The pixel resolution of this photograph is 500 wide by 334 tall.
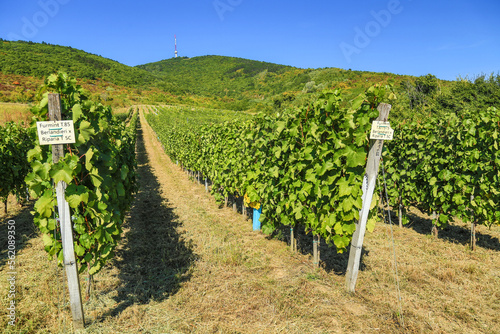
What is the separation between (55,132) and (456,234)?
28.0 ft

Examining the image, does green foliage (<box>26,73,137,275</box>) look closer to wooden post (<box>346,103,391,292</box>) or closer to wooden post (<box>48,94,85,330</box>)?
wooden post (<box>48,94,85,330</box>)

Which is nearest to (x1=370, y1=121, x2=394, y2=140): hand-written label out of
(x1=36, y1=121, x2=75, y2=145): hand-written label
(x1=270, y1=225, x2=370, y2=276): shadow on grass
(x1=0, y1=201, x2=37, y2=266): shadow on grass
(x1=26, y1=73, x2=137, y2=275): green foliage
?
(x1=270, y1=225, x2=370, y2=276): shadow on grass

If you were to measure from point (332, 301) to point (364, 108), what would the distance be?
284 centimetres

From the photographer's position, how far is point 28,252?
5160 mm

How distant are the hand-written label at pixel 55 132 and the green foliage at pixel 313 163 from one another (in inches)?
129

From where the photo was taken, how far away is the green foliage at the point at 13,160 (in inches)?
282

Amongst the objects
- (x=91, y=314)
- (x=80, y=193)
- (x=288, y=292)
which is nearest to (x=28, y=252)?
(x=91, y=314)

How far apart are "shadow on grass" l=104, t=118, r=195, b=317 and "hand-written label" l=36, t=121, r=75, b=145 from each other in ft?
8.05

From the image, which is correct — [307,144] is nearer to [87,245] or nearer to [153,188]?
[87,245]

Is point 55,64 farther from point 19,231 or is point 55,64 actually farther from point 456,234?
point 456,234

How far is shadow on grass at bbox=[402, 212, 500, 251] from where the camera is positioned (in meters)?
5.89

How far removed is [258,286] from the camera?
13.6ft

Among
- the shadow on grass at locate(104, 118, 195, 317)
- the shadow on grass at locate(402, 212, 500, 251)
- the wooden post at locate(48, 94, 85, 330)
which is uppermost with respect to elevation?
the wooden post at locate(48, 94, 85, 330)

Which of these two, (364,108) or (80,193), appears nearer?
(80,193)
